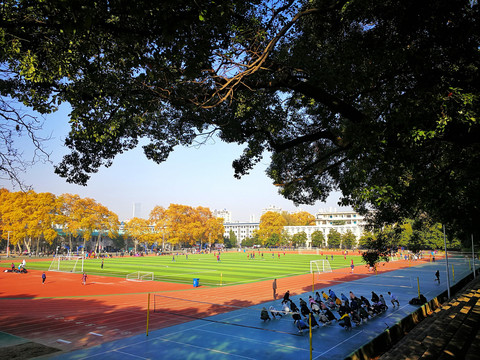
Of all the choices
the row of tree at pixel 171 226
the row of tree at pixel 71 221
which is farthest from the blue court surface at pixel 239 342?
the row of tree at pixel 171 226

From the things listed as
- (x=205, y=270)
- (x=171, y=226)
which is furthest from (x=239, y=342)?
(x=171, y=226)

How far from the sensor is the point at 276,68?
9.40 m

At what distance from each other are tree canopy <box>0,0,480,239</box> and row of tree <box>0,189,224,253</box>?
53.6 m

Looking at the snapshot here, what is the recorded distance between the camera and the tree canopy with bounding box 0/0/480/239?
267 inches

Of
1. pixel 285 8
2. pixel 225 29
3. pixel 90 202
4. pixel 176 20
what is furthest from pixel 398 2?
pixel 90 202

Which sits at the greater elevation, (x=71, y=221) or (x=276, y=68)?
(x=276, y=68)

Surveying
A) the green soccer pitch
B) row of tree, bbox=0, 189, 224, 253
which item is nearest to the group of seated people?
the green soccer pitch

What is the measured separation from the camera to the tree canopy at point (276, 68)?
6770 mm

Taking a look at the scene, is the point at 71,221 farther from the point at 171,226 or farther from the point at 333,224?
the point at 333,224

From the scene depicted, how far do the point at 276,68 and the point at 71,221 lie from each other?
74000mm

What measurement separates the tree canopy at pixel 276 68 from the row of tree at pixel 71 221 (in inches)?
2110

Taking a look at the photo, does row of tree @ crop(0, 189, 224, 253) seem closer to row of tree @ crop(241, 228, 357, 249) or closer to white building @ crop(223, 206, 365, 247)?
row of tree @ crop(241, 228, 357, 249)

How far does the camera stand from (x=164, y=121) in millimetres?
14359

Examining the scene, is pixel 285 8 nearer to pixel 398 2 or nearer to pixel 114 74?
pixel 398 2
